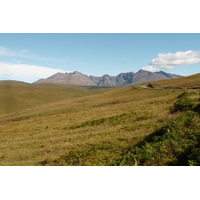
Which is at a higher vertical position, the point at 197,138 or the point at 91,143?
the point at 197,138

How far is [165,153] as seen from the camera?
8.61 meters

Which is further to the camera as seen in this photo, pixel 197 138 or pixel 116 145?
pixel 116 145

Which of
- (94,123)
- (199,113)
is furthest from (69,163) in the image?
(94,123)

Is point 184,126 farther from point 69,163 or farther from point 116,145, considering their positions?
point 69,163

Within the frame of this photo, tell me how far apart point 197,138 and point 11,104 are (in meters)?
98.7

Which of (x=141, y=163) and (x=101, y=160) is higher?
(x=141, y=163)

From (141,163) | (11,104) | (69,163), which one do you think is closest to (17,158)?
(69,163)

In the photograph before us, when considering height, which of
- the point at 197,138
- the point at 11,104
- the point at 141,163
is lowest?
the point at 11,104

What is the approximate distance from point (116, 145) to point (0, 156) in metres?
10.8

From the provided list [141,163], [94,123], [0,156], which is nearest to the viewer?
[141,163]

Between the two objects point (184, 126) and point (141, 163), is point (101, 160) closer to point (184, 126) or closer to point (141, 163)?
point (141, 163)

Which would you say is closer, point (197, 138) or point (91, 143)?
point (197, 138)

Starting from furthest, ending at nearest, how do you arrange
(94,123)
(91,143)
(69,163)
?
1. (94,123)
2. (91,143)
3. (69,163)

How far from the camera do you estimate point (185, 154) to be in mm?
8281
